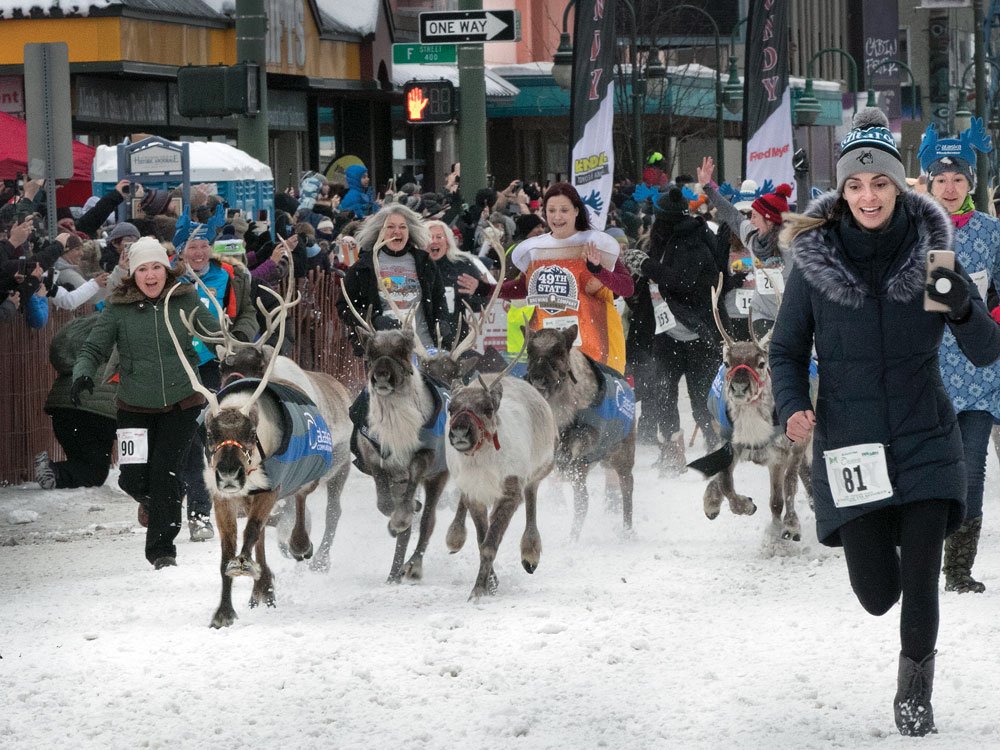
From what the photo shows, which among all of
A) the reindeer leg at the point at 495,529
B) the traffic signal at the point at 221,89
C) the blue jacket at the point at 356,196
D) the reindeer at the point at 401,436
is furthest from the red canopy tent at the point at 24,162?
the reindeer leg at the point at 495,529

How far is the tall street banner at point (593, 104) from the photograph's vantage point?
601 inches

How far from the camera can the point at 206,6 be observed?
2686 cm

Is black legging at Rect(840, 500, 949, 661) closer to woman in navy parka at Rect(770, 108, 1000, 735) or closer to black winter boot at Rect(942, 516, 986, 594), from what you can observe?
woman in navy parka at Rect(770, 108, 1000, 735)

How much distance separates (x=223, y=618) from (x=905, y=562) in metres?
3.26

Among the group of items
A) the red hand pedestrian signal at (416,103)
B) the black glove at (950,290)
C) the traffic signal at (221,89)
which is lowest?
the black glove at (950,290)

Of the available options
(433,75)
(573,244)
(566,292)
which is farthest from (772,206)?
(433,75)

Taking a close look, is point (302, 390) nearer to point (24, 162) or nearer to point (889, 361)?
point (889, 361)

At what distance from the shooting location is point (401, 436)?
911 centimetres

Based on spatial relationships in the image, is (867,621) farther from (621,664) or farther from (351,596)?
(351,596)

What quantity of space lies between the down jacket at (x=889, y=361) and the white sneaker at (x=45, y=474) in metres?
7.48

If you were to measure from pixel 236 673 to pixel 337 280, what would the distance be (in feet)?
29.3

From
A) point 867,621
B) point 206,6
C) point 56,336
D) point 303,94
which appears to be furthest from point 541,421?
point 303,94

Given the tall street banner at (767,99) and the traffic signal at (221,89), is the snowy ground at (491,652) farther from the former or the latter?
the tall street banner at (767,99)

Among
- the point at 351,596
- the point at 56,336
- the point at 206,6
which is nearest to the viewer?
the point at 351,596
